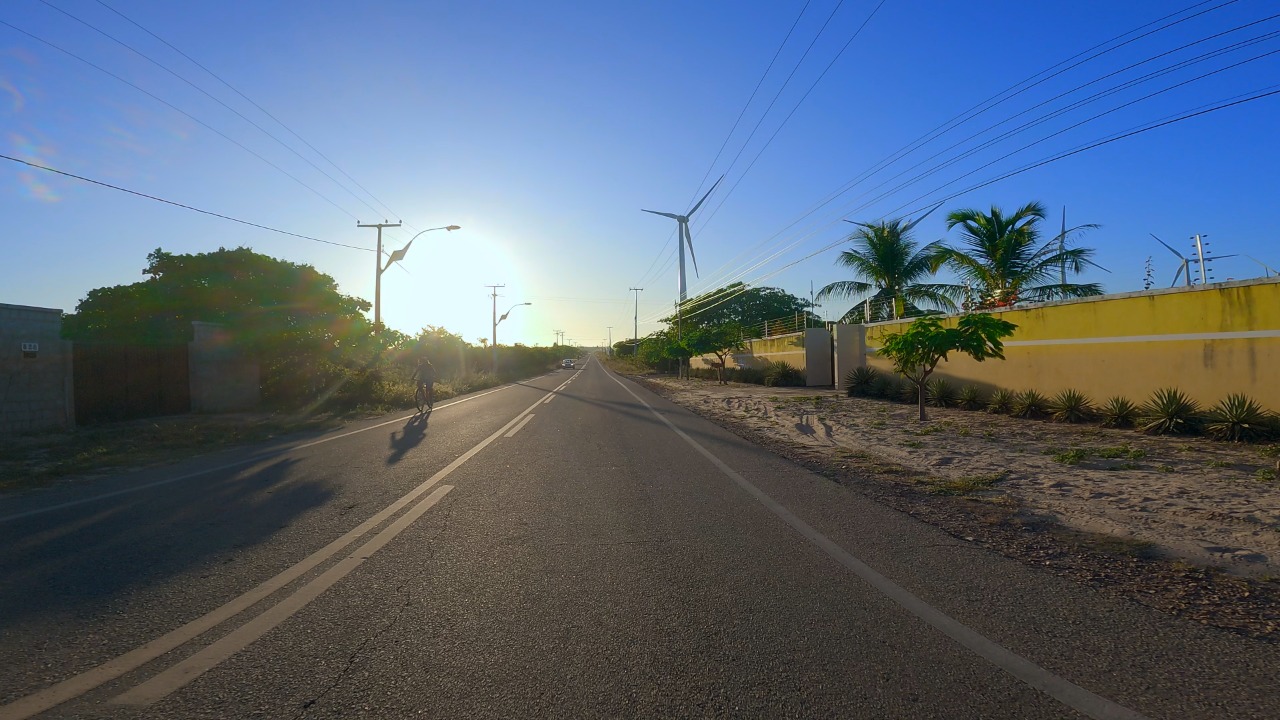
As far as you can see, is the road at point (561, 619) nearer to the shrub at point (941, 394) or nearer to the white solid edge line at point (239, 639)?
the white solid edge line at point (239, 639)

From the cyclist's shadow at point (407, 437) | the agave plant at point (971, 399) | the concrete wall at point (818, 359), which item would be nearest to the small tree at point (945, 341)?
the agave plant at point (971, 399)

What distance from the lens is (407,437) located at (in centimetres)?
1499

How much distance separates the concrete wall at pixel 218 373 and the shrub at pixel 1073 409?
73.0 feet

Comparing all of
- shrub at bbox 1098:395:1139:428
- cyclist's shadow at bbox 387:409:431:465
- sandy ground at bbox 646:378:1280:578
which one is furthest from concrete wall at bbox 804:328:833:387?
cyclist's shadow at bbox 387:409:431:465

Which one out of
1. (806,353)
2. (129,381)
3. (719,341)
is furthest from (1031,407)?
(719,341)

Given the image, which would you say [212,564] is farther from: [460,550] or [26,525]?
[26,525]

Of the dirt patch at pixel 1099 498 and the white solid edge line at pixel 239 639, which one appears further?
the dirt patch at pixel 1099 498

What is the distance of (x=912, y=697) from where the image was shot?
10.9 ft

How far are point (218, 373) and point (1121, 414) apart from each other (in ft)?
76.2

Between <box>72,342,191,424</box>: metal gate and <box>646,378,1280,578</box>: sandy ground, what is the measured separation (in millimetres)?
15688

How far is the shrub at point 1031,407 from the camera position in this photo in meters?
17.1

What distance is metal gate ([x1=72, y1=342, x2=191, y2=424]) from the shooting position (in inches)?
671

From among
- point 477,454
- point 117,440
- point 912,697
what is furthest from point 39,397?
point 912,697

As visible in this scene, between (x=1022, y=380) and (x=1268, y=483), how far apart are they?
11.1 metres
